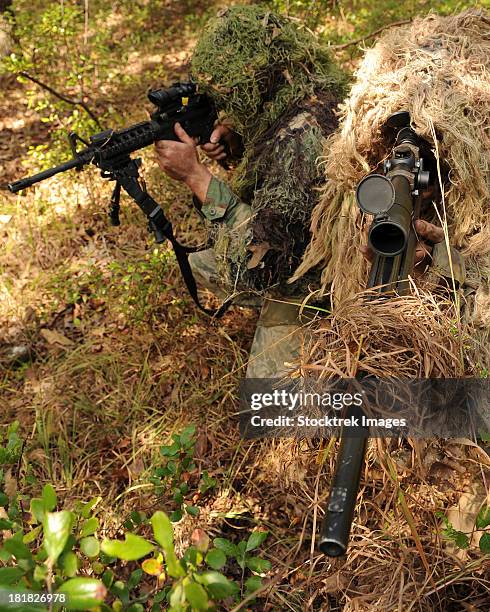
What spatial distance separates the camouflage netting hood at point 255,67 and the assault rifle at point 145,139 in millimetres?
130

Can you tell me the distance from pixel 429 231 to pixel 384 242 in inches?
18.5

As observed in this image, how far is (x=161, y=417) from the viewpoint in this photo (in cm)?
308

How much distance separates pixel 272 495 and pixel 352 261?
1.23 metres

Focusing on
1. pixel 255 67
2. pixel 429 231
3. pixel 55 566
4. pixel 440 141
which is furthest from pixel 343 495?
pixel 255 67

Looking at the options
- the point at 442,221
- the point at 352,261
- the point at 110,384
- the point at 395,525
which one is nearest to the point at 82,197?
the point at 110,384

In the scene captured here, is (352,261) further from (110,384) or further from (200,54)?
(110,384)

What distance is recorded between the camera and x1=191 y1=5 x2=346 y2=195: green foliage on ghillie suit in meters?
2.70

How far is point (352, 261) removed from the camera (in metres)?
2.22

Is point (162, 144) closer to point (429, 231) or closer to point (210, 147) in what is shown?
point (210, 147)

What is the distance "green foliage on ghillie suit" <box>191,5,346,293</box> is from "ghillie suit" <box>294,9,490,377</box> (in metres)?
0.32

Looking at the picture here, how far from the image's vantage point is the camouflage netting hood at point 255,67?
2693 millimetres

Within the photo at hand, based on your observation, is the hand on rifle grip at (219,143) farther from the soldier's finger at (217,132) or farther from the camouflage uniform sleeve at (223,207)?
the camouflage uniform sleeve at (223,207)

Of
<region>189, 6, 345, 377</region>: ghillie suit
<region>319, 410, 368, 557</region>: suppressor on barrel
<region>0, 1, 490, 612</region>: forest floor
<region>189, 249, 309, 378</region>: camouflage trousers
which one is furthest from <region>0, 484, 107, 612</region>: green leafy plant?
<region>189, 249, 309, 378</region>: camouflage trousers

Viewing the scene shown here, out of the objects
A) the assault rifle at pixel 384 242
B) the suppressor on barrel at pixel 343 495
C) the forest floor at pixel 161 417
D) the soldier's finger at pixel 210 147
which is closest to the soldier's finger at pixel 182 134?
the soldier's finger at pixel 210 147
